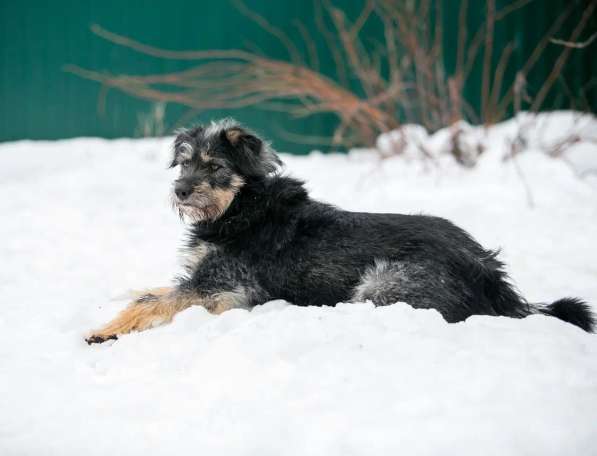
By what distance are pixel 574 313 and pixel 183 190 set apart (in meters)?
2.48

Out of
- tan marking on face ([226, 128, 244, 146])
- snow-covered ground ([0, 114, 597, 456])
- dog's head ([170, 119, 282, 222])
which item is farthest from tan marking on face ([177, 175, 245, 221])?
snow-covered ground ([0, 114, 597, 456])

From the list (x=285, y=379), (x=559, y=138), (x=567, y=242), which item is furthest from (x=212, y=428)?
(x=559, y=138)

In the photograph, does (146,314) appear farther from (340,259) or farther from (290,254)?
(340,259)

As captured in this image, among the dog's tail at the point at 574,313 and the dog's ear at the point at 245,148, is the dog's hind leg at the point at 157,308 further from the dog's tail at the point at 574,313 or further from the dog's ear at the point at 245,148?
the dog's tail at the point at 574,313

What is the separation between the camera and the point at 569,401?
243 centimetres

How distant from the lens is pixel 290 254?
3.93 m

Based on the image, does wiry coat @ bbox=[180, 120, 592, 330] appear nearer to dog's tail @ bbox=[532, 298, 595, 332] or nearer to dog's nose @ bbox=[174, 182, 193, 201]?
dog's tail @ bbox=[532, 298, 595, 332]

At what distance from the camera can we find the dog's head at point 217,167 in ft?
13.5

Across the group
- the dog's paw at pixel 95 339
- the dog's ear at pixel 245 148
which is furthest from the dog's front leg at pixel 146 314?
the dog's ear at pixel 245 148

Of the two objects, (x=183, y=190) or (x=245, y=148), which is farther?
(x=245, y=148)

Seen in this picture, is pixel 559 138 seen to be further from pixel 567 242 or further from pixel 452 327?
pixel 452 327

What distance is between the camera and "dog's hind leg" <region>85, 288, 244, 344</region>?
3639mm

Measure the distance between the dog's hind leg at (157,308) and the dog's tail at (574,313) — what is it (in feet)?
6.19

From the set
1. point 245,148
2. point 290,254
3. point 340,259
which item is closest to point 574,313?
point 340,259
